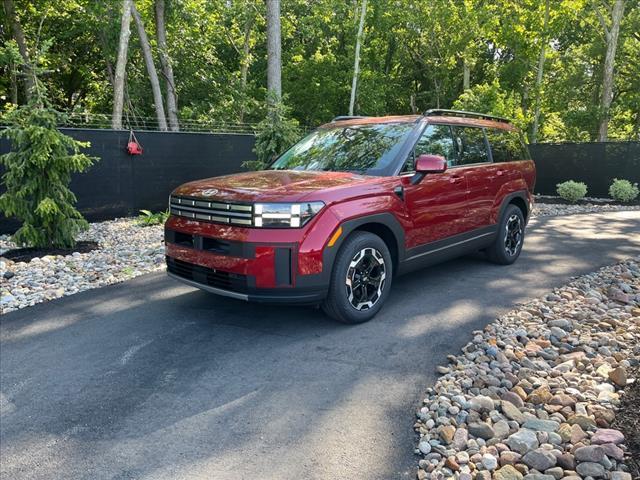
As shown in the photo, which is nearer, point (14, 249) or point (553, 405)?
point (553, 405)

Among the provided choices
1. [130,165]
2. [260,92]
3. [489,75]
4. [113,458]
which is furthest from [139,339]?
[489,75]

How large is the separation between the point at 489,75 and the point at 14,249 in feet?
85.5

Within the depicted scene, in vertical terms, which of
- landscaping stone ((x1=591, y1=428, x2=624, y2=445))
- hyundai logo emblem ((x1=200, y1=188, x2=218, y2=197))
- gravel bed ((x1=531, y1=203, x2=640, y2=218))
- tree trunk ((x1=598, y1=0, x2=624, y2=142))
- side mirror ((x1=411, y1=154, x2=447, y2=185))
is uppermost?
tree trunk ((x1=598, y1=0, x2=624, y2=142))

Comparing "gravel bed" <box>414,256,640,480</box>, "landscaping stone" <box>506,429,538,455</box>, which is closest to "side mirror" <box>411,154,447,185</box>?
"gravel bed" <box>414,256,640,480</box>

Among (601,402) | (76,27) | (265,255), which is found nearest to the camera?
(601,402)

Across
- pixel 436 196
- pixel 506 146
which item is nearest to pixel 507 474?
pixel 436 196

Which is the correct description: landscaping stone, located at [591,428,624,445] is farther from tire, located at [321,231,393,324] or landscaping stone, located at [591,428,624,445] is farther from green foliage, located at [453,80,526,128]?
green foliage, located at [453,80,526,128]

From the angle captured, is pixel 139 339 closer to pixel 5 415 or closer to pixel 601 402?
pixel 5 415

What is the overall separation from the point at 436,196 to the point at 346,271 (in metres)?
1.43

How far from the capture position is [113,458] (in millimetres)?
2633

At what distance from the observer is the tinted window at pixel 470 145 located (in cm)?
542

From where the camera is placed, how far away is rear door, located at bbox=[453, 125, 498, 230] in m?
5.38

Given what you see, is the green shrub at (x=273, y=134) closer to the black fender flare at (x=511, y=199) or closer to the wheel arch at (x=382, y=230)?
the black fender flare at (x=511, y=199)

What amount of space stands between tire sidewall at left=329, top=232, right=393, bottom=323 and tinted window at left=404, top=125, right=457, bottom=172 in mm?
844
